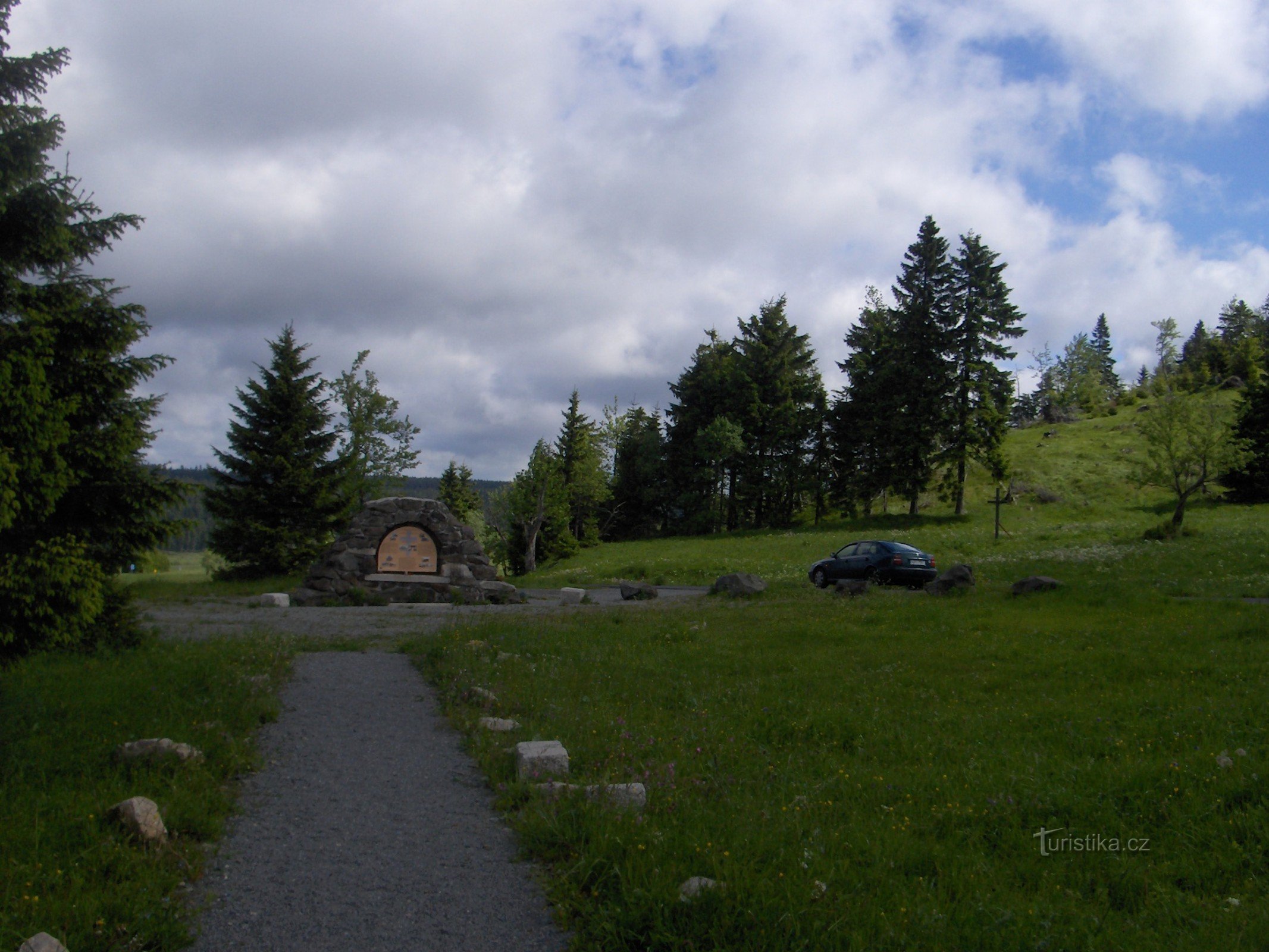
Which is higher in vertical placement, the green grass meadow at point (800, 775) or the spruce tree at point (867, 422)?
the spruce tree at point (867, 422)

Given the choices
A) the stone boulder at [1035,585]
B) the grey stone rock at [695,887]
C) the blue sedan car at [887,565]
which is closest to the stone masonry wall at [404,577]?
the blue sedan car at [887,565]

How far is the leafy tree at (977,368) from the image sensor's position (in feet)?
144

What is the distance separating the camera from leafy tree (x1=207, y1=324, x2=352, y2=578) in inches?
1152

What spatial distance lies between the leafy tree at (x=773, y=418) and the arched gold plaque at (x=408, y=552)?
1422 inches

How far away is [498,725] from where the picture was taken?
297 inches

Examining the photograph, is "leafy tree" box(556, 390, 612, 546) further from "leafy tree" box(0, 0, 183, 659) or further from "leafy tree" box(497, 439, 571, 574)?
"leafy tree" box(0, 0, 183, 659)

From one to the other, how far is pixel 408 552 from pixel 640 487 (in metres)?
43.4

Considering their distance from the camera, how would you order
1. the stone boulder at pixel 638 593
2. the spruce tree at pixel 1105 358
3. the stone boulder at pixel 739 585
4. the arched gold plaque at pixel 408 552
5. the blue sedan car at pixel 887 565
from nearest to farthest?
the stone boulder at pixel 739 585
the stone boulder at pixel 638 593
the blue sedan car at pixel 887 565
the arched gold plaque at pixel 408 552
the spruce tree at pixel 1105 358

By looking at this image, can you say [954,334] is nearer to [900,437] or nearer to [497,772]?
[900,437]

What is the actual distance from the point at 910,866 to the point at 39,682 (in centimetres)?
883

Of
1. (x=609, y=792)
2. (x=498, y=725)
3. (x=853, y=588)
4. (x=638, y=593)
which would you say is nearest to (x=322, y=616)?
(x=638, y=593)

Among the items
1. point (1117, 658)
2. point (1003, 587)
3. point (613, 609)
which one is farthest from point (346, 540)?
point (1117, 658)

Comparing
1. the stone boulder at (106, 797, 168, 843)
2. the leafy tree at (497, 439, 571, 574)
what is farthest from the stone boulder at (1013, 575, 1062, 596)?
the leafy tree at (497, 439, 571, 574)

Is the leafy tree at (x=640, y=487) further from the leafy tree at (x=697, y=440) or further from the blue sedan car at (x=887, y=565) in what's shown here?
the blue sedan car at (x=887, y=565)
